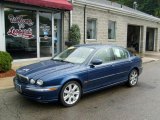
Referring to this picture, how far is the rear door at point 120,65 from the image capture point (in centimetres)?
677

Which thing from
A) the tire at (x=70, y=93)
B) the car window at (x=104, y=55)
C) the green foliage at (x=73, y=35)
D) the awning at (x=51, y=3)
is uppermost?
the awning at (x=51, y=3)

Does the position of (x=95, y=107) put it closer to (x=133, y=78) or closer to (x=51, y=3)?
(x=133, y=78)

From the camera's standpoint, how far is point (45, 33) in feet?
38.2

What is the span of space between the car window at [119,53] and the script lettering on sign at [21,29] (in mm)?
5257

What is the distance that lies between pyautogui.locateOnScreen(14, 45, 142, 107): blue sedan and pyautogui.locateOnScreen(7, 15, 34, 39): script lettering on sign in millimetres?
4427

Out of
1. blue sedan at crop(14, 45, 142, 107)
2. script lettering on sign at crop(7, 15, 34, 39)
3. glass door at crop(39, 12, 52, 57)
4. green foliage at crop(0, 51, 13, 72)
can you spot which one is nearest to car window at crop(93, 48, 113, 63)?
blue sedan at crop(14, 45, 142, 107)

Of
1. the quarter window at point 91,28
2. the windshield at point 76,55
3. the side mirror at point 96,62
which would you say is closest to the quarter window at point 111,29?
the quarter window at point 91,28

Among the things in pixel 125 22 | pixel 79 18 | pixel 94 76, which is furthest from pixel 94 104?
pixel 125 22

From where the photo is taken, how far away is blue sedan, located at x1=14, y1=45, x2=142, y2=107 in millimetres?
5125

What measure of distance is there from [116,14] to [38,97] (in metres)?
13.0

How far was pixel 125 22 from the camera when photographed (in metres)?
18.0

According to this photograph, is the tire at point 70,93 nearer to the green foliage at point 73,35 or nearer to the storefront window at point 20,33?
the storefront window at point 20,33

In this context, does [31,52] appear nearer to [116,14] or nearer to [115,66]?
[115,66]

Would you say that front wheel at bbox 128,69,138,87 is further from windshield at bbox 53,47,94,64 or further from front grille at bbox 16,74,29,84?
front grille at bbox 16,74,29,84
